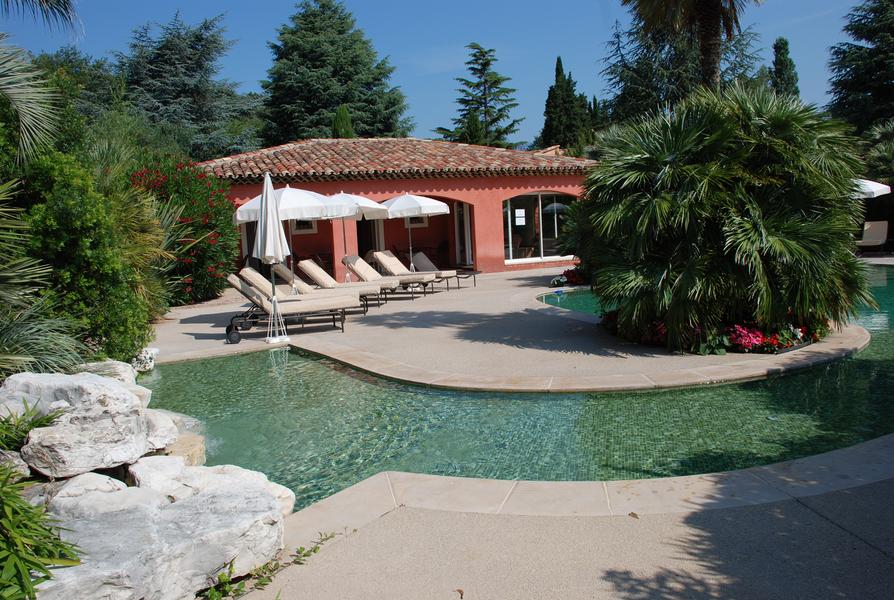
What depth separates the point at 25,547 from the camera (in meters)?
3.16

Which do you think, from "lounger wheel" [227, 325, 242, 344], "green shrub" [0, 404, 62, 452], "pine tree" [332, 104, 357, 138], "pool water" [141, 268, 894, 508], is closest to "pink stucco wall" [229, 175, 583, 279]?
"pine tree" [332, 104, 357, 138]

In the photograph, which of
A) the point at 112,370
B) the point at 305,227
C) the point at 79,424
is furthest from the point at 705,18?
the point at 305,227

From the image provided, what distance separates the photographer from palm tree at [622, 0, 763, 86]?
36.6 ft

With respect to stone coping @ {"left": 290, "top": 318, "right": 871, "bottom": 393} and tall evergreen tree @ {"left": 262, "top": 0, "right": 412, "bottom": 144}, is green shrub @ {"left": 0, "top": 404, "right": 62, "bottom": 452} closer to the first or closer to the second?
stone coping @ {"left": 290, "top": 318, "right": 871, "bottom": 393}

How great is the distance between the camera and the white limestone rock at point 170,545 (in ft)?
10.2

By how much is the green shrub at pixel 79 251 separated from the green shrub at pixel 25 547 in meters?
4.62

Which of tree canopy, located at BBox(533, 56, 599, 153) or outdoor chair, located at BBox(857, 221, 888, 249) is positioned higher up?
tree canopy, located at BBox(533, 56, 599, 153)

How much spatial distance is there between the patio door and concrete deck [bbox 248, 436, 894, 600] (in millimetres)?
19996

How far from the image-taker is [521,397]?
7469mm

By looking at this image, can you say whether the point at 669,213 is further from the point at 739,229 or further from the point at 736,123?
the point at 736,123

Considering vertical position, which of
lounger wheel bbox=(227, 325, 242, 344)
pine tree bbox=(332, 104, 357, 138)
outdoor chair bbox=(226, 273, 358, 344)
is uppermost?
pine tree bbox=(332, 104, 357, 138)

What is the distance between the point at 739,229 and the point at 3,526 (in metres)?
7.91

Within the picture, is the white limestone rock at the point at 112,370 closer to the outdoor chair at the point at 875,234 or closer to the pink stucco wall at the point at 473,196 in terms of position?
the pink stucco wall at the point at 473,196

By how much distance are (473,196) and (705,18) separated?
12769mm
